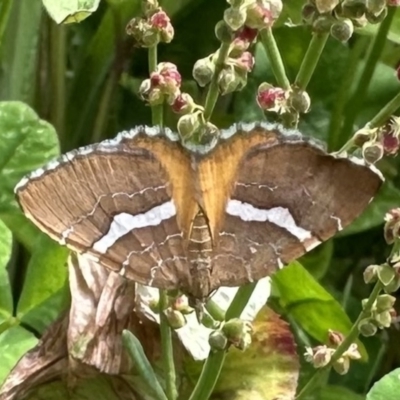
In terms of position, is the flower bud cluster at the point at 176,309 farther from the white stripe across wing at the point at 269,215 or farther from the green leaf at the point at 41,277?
the green leaf at the point at 41,277

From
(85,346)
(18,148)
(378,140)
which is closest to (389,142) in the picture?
(378,140)

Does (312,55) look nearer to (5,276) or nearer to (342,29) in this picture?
(342,29)

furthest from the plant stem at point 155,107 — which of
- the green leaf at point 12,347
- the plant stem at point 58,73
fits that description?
the plant stem at point 58,73

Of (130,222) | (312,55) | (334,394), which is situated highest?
(312,55)

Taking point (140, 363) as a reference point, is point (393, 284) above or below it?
above

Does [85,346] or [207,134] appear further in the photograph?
[85,346]

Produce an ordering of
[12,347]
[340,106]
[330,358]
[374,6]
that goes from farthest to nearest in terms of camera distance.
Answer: [340,106] < [12,347] < [330,358] < [374,6]

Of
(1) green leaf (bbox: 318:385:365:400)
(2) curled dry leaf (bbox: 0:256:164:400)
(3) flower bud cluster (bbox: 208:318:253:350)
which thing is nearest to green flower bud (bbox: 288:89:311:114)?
(3) flower bud cluster (bbox: 208:318:253:350)
